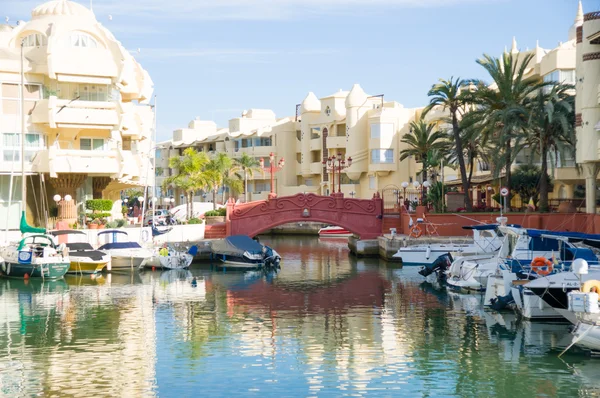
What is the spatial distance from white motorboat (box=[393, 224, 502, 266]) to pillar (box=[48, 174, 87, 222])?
896 inches

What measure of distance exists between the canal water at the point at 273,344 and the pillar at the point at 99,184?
58.6ft

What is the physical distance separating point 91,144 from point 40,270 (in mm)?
16214

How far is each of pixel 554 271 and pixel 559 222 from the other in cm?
2452

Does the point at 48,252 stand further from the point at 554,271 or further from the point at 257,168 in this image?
the point at 257,168

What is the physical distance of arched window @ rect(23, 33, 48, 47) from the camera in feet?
202

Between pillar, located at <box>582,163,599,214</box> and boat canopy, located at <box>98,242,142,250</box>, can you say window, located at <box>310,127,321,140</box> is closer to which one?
boat canopy, located at <box>98,242,142,250</box>

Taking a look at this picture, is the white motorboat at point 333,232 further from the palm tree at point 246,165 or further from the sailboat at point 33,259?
the sailboat at point 33,259

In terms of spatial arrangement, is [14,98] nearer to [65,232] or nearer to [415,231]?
[65,232]

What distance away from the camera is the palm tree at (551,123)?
2242 inches

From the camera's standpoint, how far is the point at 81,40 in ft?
202

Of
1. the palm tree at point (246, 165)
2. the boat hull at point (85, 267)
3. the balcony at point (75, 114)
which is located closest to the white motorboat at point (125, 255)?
the boat hull at point (85, 267)

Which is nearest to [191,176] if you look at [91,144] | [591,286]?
[91,144]

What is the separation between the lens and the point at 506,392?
79.7ft

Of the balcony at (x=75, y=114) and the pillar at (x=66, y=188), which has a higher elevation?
the balcony at (x=75, y=114)
